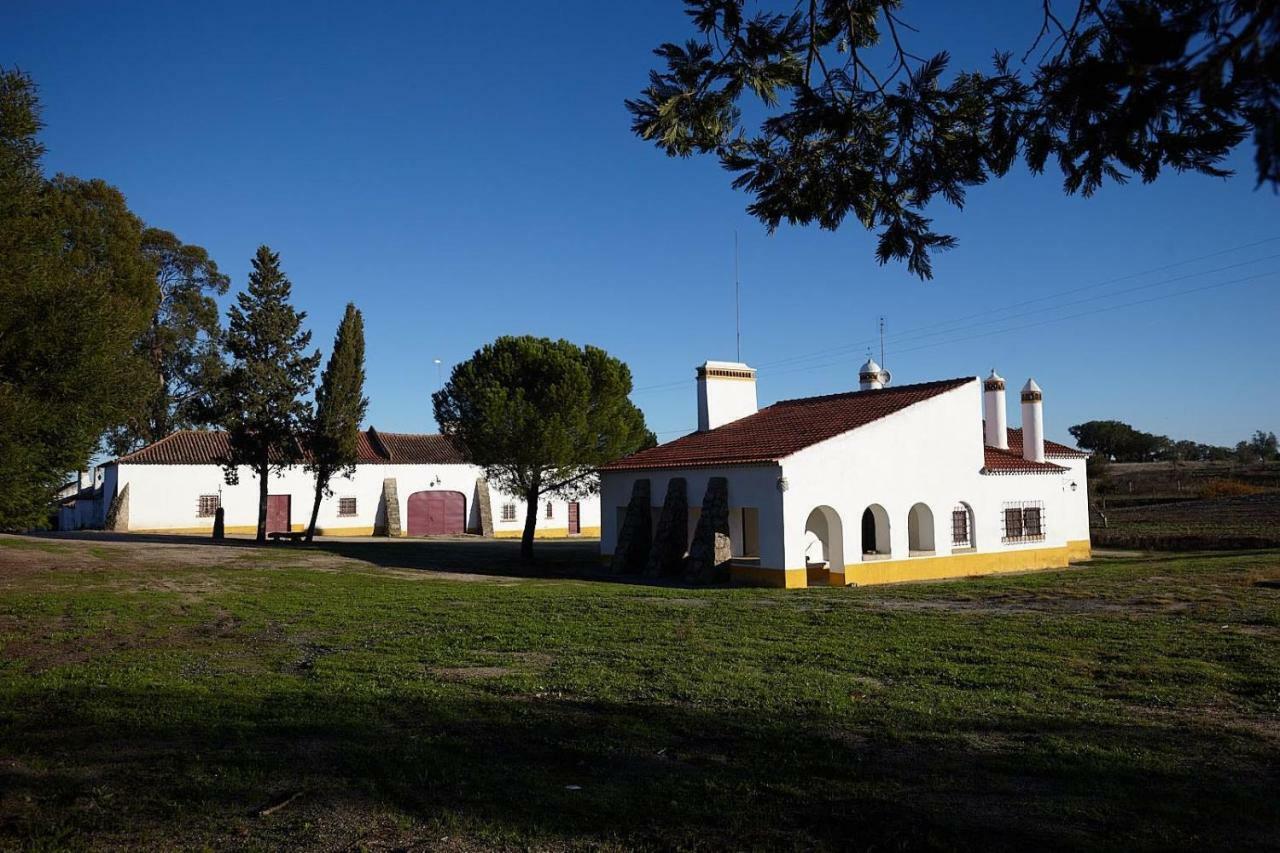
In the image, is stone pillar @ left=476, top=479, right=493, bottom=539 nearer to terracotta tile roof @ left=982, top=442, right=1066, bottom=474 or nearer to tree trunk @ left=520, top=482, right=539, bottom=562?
tree trunk @ left=520, top=482, right=539, bottom=562

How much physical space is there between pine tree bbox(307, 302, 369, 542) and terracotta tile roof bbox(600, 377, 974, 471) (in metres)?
10.3

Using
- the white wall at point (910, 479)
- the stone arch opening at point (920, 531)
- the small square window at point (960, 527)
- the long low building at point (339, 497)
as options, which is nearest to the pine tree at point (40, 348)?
the white wall at point (910, 479)

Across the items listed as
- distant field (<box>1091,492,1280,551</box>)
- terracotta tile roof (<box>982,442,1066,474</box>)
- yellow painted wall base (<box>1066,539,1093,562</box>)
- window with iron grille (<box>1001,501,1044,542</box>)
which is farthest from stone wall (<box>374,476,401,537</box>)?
distant field (<box>1091,492,1280,551</box>)

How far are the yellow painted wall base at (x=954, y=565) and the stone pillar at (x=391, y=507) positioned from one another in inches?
1036

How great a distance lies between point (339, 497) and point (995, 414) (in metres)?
29.3

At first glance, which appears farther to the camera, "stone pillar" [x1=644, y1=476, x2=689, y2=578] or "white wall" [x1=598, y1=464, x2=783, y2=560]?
"stone pillar" [x1=644, y1=476, x2=689, y2=578]

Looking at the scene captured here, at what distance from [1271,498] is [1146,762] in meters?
37.3

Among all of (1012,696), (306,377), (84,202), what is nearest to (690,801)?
(1012,696)

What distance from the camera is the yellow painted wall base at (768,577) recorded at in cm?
2034

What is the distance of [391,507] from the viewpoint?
42188 millimetres

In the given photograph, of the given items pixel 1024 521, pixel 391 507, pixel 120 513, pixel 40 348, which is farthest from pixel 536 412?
pixel 120 513

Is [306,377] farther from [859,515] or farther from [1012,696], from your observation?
[1012,696]

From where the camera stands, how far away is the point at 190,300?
46312 mm

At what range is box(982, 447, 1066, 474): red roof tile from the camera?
24.6m
